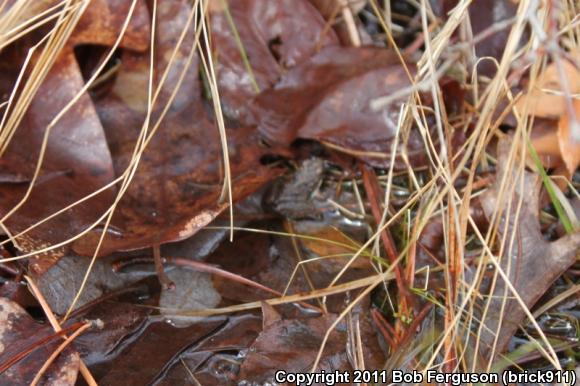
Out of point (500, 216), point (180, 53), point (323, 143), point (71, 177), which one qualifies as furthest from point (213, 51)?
point (500, 216)

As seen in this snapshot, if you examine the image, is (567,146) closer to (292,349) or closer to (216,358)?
(292,349)

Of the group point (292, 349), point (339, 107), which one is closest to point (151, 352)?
point (292, 349)

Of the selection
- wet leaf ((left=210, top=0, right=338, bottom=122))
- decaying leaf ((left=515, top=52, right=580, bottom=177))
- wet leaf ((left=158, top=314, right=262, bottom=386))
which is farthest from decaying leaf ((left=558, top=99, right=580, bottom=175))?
wet leaf ((left=158, top=314, right=262, bottom=386))

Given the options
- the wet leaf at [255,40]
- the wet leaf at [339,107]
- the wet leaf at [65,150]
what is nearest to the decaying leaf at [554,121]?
the wet leaf at [339,107]

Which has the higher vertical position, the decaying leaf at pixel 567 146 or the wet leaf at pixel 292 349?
the decaying leaf at pixel 567 146

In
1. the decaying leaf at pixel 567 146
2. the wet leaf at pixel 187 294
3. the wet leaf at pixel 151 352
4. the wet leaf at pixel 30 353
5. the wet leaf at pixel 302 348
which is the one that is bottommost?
the wet leaf at pixel 302 348

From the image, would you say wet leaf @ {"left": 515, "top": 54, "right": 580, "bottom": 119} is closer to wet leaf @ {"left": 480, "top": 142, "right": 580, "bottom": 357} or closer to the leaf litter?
the leaf litter

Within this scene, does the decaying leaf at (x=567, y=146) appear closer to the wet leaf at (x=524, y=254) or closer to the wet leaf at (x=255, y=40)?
the wet leaf at (x=524, y=254)
